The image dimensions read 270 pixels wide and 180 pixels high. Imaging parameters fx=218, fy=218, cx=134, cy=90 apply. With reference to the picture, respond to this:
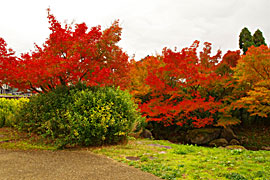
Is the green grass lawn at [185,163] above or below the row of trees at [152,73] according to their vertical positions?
below

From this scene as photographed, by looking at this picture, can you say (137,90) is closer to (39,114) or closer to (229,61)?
(229,61)

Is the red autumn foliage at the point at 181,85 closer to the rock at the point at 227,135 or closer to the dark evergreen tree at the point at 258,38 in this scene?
the rock at the point at 227,135

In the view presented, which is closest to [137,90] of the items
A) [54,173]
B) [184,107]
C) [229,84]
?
[184,107]

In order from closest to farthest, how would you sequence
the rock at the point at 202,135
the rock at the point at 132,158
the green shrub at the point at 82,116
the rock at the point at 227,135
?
1. the rock at the point at 132,158
2. the green shrub at the point at 82,116
3. the rock at the point at 202,135
4. the rock at the point at 227,135

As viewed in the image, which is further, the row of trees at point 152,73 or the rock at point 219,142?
the rock at point 219,142

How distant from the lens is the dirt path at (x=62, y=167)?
4125 mm

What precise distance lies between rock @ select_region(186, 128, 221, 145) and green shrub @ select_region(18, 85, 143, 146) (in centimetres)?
763

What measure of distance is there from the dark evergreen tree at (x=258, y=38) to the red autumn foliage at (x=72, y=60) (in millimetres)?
18955

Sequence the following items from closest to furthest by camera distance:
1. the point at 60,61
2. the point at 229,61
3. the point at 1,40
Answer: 1. the point at 60,61
2. the point at 1,40
3. the point at 229,61

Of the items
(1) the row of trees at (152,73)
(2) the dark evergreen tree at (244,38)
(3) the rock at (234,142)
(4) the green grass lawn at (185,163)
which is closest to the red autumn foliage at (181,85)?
(1) the row of trees at (152,73)

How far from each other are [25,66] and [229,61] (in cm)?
1400

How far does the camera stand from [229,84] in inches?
555

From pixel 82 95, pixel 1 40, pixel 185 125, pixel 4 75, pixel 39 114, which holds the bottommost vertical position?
pixel 185 125

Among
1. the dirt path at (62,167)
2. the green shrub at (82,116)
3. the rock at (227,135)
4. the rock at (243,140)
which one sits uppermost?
the green shrub at (82,116)
